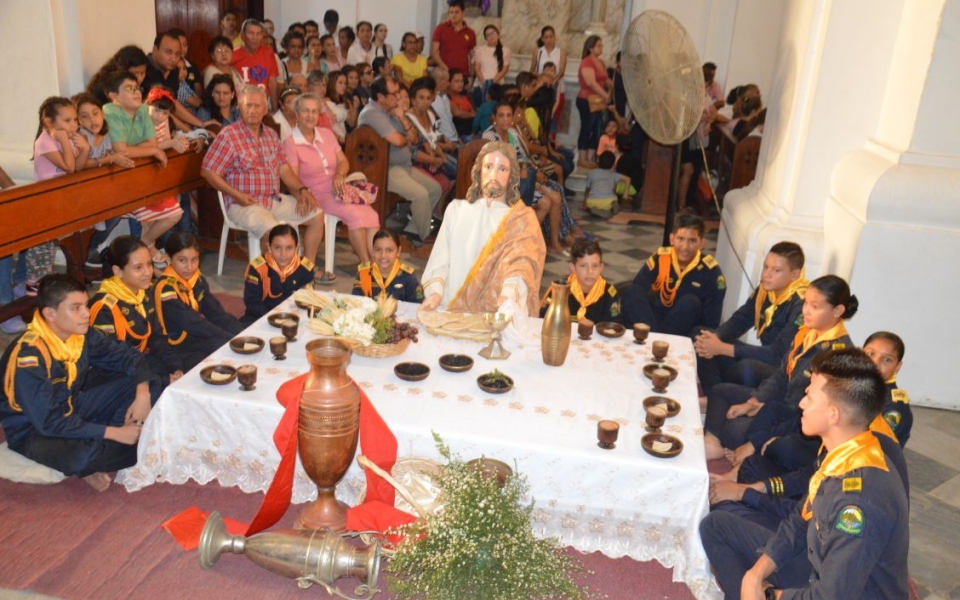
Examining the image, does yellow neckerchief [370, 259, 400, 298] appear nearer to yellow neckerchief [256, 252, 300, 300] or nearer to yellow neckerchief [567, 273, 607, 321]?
yellow neckerchief [256, 252, 300, 300]

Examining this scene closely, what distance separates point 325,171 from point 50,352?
345 centimetres

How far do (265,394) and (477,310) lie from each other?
142 centimetres

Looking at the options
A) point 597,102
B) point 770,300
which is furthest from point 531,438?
point 597,102

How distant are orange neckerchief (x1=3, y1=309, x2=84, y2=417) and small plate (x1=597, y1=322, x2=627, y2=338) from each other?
2.31 m

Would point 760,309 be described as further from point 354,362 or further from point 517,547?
point 517,547

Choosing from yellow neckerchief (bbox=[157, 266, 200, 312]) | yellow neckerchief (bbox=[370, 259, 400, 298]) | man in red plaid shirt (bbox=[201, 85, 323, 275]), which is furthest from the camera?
man in red plaid shirt (bbox=[201, 85, 323, 275])

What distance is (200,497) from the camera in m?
3.48

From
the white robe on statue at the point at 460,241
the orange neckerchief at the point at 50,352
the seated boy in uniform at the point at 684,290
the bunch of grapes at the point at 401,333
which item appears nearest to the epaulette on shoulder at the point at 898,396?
the seated boy in uniform at the point at 684,290

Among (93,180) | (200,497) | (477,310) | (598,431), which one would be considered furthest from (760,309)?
(93,180)

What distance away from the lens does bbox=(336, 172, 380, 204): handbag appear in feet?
21.7

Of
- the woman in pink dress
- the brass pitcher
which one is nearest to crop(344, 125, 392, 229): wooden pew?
the woman in pink dress

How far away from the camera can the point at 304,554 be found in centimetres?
276

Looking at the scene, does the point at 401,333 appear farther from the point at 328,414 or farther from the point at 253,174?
the point at 253,174

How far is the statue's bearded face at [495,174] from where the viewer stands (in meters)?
4.07
